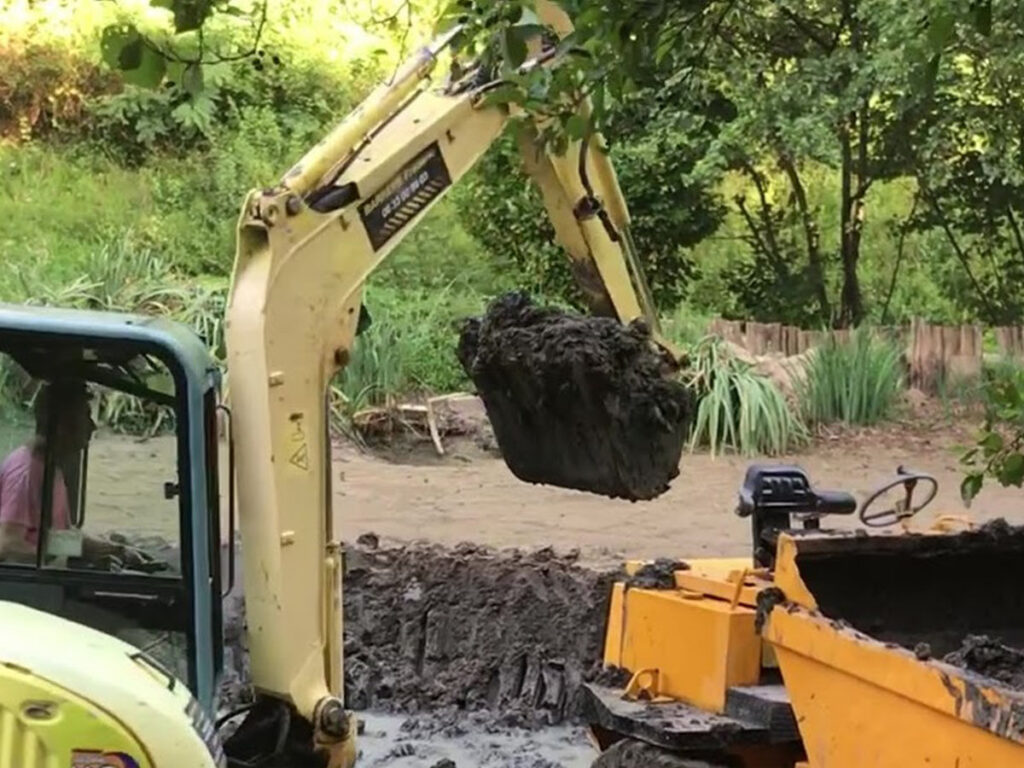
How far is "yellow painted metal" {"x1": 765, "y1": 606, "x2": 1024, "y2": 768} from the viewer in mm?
3854

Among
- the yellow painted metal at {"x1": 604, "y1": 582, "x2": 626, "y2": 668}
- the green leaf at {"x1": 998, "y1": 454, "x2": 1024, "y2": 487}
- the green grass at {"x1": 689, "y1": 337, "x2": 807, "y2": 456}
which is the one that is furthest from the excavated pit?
the green grass at {"x1": 689, "y1": 337, "x2": 807, "y2": 456}

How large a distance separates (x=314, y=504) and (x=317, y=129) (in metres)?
15.4

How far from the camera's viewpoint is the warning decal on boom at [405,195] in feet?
18.4

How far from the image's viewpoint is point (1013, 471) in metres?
3.81

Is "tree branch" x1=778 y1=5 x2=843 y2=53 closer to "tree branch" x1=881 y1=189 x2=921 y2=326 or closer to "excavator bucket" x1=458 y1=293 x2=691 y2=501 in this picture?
"tree branch" x1=881 y1=189 x2=921 y2=326

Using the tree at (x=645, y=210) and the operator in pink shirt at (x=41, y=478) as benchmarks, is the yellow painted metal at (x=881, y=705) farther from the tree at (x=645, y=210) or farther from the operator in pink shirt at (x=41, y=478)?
the tree at (x=645, y=210)

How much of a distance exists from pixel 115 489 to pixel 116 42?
1.96 metres

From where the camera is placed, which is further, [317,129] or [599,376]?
[317,129]

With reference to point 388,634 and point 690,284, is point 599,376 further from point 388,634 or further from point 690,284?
point 690,284

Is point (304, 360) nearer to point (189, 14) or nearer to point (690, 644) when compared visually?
point (690, 644)

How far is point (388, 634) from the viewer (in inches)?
338

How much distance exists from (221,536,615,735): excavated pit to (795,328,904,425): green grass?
630cm

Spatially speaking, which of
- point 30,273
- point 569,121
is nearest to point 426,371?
point 30,273

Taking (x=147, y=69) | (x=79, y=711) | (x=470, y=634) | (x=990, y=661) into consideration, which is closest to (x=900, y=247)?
(x=470, y=634)
